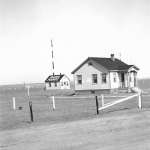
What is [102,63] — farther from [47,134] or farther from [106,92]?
[47,134]

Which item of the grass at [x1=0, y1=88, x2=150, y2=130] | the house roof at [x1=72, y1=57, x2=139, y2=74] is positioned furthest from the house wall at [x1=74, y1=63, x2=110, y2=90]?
the grass at [x1=0, y1=88, x2=150, y2=130]

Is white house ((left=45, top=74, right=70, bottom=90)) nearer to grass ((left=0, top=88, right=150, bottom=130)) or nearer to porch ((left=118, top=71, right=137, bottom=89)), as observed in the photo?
porch ((left=118, top=71, right=137, bottom=89))

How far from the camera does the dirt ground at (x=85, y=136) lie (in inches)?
402

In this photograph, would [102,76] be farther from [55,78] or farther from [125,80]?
[55,78]

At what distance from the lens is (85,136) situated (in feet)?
39.0

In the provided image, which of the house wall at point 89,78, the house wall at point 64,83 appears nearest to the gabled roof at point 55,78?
the house wall at point 64,83

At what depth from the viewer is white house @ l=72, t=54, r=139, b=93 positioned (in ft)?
141

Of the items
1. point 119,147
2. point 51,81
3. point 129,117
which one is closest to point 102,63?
point 129,117

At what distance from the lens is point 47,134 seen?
41.4ft

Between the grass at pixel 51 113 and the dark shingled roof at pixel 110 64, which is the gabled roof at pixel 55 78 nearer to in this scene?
the dark shingled roof at pixel 110 64

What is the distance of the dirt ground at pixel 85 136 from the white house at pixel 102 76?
2743 centimetres

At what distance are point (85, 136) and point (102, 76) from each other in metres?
31.8

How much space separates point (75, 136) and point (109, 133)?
1.47m

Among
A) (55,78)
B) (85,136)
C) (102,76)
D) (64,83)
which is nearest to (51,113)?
(85,136)
